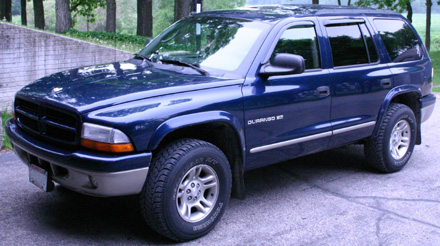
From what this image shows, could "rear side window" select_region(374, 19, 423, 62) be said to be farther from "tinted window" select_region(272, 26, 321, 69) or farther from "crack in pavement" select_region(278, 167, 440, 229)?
"crack in pavement" select_region(278, 167, 440, 229)

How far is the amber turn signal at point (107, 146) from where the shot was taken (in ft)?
12.0

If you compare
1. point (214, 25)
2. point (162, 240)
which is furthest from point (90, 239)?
point (214, 25)

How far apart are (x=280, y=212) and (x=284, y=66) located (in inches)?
53.9

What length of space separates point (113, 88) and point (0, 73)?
5.81 m

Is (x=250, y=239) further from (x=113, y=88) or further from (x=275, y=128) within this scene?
(x=113, y=88)

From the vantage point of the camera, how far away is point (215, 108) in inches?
166

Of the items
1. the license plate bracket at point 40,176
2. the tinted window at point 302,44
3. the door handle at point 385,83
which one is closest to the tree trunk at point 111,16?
the door handle at point 385,83

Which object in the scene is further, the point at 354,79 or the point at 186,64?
the point at 354,79

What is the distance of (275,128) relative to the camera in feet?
15.4

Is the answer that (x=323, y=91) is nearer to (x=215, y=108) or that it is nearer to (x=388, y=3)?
(x=215, y=108)

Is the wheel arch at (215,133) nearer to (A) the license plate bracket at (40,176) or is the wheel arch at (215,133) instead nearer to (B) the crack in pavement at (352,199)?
(A) the license plate bracket at (40,176)

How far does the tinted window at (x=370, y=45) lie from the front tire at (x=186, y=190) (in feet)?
7.93

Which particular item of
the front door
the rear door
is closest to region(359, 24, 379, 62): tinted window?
the rear door

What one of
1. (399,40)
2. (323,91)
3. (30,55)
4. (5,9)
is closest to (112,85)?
(323,91)
